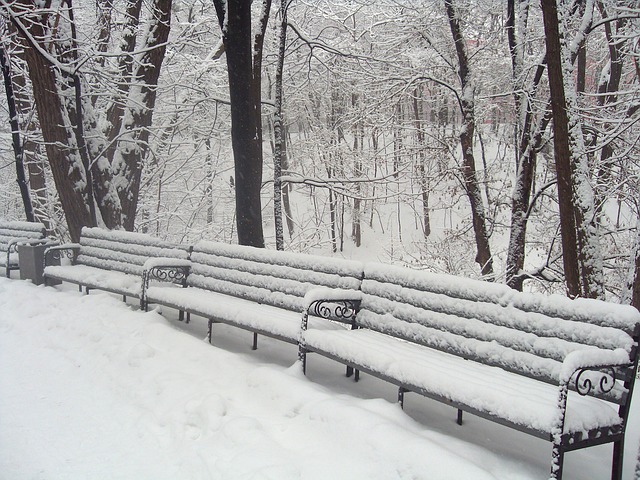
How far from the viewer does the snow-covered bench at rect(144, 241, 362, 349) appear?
510cm

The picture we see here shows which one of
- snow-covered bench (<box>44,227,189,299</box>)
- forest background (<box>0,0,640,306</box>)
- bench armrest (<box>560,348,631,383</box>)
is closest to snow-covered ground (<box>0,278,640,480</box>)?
bench armrest (<box>560,348,631,383</box>)

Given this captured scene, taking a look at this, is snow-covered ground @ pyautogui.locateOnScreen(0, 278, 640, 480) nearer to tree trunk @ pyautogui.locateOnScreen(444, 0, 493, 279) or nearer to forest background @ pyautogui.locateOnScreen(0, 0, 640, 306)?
forest background @ pyautogui.locateOnScreen(0, 0, 640, 306)

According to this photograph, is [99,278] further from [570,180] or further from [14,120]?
[570,180]

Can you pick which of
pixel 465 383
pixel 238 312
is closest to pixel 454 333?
pixel 465 383

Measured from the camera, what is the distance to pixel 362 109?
13391 mm

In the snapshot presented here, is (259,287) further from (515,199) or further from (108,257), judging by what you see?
(515,199)

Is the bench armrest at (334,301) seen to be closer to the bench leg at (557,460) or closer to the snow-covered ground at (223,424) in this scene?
the snow-covered ground at (223,424)

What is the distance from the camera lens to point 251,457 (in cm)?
341

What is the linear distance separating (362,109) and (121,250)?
726 cm

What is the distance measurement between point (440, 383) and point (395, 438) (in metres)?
0.43

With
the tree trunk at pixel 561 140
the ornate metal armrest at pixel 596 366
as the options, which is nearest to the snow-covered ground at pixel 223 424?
the ornate metal armrest at pixel 596 366

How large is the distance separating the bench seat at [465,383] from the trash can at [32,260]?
19.8 ft

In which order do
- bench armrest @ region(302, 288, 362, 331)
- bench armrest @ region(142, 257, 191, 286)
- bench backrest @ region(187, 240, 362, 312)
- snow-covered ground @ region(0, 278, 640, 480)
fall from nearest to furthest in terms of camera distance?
snow-covered ground @ region(0, 278, 640, 480) → bench armrest @ region(302, 288, 362, 331) → bench backrest @ region(187, 240, 362, 312) → bench armrest @ region(142, 257, 191, 286)

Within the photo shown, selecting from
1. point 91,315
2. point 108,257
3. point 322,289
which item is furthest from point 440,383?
point 108,257
